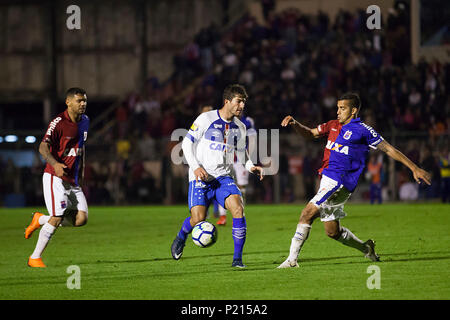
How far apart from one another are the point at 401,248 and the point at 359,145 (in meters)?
2.65

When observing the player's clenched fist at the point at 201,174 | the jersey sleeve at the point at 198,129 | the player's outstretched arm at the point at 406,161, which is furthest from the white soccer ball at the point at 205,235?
the player's outstretched arm at the point at 406,161

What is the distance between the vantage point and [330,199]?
9.62 metres

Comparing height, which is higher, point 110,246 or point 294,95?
point 294,95

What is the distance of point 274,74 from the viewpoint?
90.0 feet

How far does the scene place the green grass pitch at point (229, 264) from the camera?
25.9 feet

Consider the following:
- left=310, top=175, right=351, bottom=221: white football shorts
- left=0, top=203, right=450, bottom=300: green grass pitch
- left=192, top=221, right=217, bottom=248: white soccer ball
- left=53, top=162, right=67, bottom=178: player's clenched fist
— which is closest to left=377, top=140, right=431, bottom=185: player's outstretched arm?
left=310, top=175, right=351, bottom=221: white football shorts

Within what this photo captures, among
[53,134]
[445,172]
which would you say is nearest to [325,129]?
[53,134]

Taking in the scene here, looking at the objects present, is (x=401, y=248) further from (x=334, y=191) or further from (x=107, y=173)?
(x=107, y=173)

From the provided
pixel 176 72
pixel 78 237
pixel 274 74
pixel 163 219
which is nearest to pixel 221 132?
pixel 78 237

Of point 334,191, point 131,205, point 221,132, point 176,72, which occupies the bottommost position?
point 131,205

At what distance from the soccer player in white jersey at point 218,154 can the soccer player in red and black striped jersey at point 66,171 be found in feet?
4.88

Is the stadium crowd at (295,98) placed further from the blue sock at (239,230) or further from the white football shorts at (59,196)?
the white football shorts at (59,196)

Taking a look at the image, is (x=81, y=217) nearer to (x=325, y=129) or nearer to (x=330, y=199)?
(x=330, y=199)

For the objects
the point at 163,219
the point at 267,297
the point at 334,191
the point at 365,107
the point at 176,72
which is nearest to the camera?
the point at 267,297
